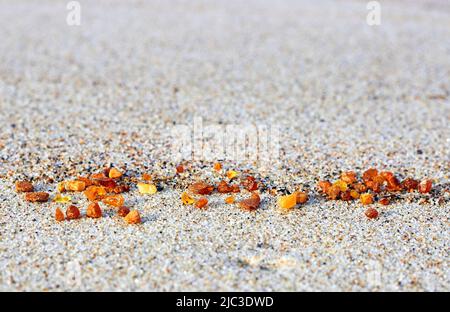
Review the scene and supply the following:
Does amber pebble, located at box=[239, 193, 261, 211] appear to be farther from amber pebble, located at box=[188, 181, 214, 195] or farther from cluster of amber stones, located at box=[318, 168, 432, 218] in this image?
cluster of amber stones, located at box=[318, 168, 432, 218]

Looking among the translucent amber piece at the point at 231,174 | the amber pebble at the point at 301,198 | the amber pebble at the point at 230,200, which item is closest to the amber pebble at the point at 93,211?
the amber pebble at the point at 230,200

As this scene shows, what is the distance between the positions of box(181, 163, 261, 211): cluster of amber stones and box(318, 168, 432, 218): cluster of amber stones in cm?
31

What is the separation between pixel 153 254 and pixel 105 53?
3183 mm

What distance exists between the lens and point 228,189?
2545mm

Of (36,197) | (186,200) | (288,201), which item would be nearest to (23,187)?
(36,197)

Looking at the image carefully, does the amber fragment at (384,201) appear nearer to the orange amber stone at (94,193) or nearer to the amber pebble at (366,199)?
the amber pebble at (366,199)

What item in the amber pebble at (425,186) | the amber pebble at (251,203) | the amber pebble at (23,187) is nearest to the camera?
the amber pebble at (251,203)

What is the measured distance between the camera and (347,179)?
2.63 m

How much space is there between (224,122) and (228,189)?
37.5 inches

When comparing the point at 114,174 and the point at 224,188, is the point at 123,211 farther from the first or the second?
the point at 224,188

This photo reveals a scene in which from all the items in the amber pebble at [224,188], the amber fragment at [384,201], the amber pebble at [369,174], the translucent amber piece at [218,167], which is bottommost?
the amber fragment at [384,201]

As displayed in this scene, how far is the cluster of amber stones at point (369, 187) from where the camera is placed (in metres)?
2.51

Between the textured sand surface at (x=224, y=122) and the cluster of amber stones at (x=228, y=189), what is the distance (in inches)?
1.9
